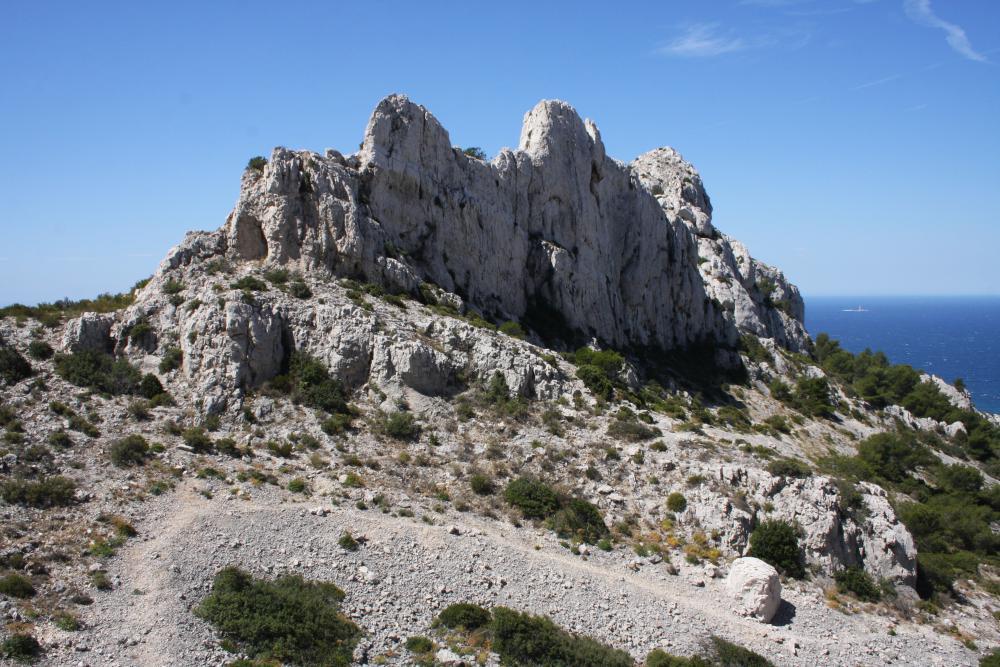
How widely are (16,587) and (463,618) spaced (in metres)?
13.1

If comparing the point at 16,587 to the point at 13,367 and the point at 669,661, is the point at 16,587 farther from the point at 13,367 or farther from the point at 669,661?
the point at 669,661

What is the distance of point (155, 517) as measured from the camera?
22906 millimetres

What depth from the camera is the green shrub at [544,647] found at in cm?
1859

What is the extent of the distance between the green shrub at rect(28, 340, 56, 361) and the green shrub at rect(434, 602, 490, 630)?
2496 cm

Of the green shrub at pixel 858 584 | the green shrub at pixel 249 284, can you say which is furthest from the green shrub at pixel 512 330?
the green shrub at pixel 858 584

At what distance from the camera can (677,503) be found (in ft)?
89.8

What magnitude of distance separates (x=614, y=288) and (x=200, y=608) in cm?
5044

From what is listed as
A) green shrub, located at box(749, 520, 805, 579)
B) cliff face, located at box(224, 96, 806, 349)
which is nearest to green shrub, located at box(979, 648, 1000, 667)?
green shrub, located at box(749, 520, 805, 579)

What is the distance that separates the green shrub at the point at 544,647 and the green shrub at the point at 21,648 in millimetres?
12255

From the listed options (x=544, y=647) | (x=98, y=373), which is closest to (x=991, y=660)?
(x=544, y=647)

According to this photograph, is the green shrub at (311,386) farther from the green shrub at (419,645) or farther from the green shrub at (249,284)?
the green shrub at (419,645)

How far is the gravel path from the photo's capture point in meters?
19.1

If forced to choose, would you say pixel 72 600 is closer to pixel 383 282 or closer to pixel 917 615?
pixel 383 282

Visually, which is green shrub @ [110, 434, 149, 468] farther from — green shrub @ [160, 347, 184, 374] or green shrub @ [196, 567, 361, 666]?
green shrub @ [196, 567, 361, 666]
